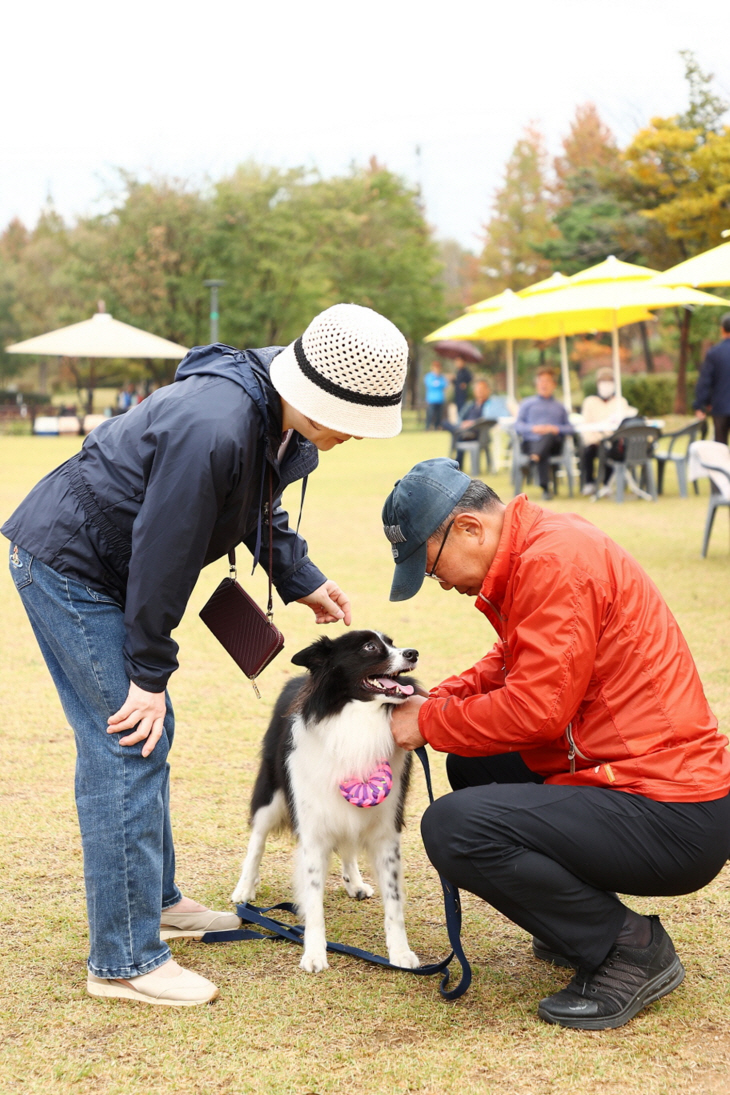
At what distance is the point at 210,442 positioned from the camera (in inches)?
94.2

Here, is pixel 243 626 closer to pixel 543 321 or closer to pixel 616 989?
pixel 616 989

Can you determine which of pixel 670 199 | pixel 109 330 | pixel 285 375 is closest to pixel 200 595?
pixel 285 375

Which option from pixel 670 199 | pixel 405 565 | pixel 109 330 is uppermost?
pixel 670 199

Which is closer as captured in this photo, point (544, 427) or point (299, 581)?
point (299, 581)

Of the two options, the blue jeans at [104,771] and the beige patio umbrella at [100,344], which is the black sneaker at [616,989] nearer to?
the blue jeans at [104,771]

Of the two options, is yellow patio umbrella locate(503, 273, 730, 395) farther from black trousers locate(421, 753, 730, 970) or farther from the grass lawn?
→ black trousers locate(421, 753, 730, 970)

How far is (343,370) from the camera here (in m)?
2.49

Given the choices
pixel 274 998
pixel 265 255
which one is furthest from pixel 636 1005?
pixel 265 255

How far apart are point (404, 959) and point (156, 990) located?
2.35 ft

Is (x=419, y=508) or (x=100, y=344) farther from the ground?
(x=100, y=344)

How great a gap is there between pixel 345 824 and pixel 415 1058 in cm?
79

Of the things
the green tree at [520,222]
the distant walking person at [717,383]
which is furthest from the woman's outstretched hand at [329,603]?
the green tree at [520,222]

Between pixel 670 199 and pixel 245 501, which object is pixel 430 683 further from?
pixel 670 199

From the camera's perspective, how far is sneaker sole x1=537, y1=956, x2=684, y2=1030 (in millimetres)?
2648
